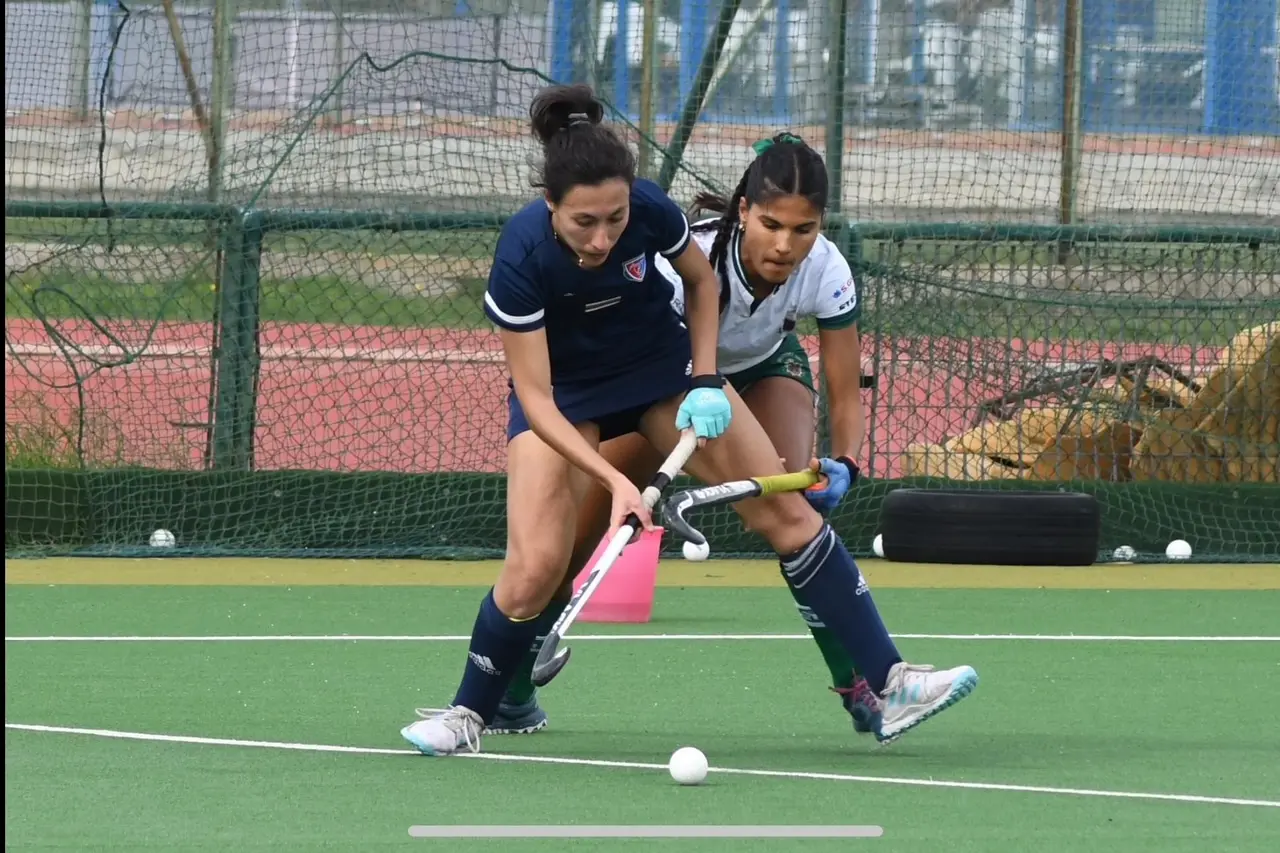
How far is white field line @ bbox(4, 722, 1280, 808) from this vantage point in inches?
175

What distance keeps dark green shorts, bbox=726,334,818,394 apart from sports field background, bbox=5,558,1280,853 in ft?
2.82

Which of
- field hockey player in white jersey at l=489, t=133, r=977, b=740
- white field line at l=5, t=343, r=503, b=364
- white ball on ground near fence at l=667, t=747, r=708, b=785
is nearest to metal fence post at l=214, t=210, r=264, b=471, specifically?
white field line at l=5, t=343, r=503, b=364

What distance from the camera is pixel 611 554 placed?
4750 mm

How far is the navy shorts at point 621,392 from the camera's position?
4984 mm

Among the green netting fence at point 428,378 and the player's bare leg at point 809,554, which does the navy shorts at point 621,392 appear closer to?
the player's bare leg at point 809,554

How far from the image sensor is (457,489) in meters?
9.38

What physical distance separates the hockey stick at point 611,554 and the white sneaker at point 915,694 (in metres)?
0.71

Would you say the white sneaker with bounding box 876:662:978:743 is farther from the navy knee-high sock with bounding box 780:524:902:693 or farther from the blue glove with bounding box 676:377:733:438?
the blue glove with bounding box 676:377:733:438

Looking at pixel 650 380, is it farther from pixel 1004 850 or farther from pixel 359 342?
pixel 359 342

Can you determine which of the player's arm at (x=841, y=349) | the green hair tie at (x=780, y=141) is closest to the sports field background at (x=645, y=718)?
the player's arm at (x=841, y=349)

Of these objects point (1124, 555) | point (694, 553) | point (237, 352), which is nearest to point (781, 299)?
point (694, 553)

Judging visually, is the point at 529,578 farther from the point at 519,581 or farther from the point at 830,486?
the point at 830,486

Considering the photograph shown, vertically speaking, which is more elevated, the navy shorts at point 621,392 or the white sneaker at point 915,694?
the navy shorts at point 621,392

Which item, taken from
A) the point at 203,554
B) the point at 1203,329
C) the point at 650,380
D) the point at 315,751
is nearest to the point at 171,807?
the point at 315,751
